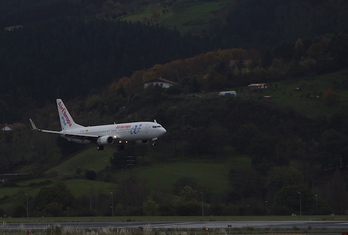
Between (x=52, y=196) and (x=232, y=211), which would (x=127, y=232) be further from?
(x=52, y=196)

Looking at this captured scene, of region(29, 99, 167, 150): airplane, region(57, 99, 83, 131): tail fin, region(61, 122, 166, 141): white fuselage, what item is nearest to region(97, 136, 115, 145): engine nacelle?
region(29, 99, 167, 150): airplane

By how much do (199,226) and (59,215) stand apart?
57174 mm

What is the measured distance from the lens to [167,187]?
7756 inches

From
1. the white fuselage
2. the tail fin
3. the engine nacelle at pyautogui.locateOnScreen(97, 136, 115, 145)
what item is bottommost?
the tail fin

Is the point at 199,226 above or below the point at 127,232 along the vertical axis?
below

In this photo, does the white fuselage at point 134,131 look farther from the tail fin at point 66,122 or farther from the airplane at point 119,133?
the tail fin at point 66,122

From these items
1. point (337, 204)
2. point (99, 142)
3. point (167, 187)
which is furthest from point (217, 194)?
point (99, 142)

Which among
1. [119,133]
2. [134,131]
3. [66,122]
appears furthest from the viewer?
[66,122]

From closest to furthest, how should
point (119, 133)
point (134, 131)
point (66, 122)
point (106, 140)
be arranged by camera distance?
point (134, 131) → point (119, 133) → point (106, 140) → point (66, 122)

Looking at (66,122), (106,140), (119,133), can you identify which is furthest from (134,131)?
(66,122)

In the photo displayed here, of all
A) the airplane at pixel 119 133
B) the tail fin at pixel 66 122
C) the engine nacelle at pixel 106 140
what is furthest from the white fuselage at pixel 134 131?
the tail fin at pixel 66 122

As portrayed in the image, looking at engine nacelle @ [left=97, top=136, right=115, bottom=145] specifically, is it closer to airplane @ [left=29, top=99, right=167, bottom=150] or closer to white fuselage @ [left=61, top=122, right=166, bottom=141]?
airplane @ [left=29, top=99, right=167, bottom=150]

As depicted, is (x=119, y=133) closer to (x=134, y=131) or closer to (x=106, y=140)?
(x=106, y=140)

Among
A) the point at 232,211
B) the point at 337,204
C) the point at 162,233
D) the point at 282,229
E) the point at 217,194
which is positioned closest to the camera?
the point at 162,233
